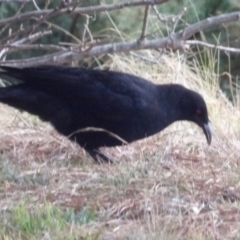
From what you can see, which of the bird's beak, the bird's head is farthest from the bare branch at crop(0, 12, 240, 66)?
the bird's beak

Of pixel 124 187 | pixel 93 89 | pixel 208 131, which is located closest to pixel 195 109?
pixel 208 131

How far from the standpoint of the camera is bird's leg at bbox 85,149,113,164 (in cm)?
572

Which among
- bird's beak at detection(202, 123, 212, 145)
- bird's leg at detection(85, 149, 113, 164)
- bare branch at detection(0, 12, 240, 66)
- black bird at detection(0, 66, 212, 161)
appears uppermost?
bare branch at detection(0, 12, 240, 66)

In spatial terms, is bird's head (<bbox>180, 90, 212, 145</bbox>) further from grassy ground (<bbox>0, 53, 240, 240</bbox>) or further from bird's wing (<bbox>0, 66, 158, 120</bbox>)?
bird's wing (<bbox>0, 66, 158, 120</bbox>)

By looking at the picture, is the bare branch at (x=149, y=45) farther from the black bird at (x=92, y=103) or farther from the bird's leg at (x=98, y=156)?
the bird's leg at (x=98, y=156)

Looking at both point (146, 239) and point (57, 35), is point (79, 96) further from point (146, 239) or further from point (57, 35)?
point (57, 35)

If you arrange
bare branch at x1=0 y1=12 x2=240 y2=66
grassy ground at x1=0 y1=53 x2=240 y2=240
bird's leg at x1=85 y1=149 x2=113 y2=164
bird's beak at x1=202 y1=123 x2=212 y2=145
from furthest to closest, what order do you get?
bird's beak at x1=202 y1=123 x2=212 y2=145
bird's leg at x1=85 y1=149 x2=113 y2=164
bare branch at x1=0 y1=12 x2=240 y2=66
grassy ground at x1=0 y1=53 x2=240 y2=240

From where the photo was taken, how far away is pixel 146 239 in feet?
13.0

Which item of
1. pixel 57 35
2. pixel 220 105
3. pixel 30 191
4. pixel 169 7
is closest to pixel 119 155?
pixel 30 191

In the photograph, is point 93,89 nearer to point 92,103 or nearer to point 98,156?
point 92,103

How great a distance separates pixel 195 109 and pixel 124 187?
4.69ft

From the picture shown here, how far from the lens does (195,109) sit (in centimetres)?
616

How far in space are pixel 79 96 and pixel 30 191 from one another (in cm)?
110

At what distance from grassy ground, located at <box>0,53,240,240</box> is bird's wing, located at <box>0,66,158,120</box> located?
0.32 m
